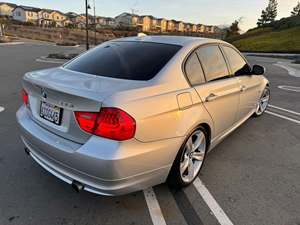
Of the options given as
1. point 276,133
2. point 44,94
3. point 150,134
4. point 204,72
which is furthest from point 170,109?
point 276,133

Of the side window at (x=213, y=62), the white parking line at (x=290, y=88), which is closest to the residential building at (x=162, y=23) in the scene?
the white parking line at (x=290, y=88)

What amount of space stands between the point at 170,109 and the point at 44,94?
119 centimetres

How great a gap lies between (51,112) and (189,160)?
157cm

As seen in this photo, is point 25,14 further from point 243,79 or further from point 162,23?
point 243,79

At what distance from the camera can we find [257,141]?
422 cm

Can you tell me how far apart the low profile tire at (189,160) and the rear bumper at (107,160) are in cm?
17

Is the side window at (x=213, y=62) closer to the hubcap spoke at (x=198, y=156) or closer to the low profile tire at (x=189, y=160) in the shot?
the low profile tire at (x=189, y=160)

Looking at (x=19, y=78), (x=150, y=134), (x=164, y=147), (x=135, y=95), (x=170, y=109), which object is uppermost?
(x=135, y=95)

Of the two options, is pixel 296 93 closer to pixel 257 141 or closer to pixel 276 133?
pixel 276 133

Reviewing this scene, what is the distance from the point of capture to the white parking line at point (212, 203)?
2.40 m

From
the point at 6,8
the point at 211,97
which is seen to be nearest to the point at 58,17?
the point at 6,8

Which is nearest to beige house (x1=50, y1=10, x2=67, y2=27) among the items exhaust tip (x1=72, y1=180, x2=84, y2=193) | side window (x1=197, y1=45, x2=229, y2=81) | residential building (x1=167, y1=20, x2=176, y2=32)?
residential building (x1=167, y1=20, x2=176, y2=32)

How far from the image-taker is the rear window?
2633 mm

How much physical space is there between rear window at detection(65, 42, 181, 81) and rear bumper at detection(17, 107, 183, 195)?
750mm
